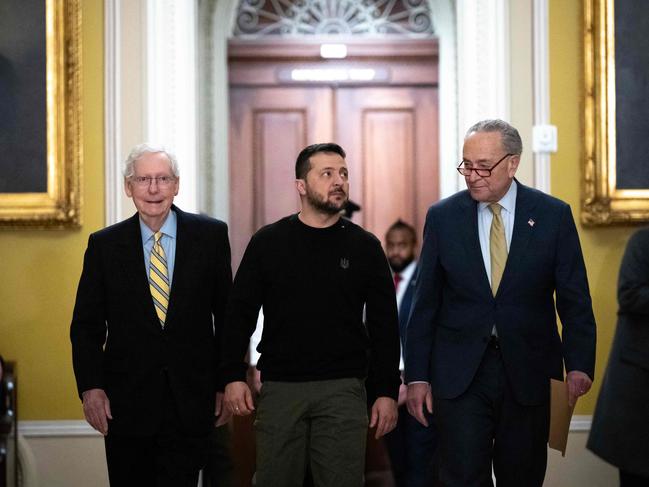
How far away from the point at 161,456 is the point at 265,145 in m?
4.14

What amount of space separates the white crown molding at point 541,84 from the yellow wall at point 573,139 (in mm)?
34

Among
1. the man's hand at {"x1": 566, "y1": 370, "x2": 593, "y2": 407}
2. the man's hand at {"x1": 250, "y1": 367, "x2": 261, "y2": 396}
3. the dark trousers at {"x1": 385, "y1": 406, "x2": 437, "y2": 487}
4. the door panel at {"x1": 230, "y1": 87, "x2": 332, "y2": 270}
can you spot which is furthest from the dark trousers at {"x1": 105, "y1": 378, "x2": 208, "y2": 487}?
the door panel at {"x1": 230, "y1": 87, "x2": 332, "y2": 270}

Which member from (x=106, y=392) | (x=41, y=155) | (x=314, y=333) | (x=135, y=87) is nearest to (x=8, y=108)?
(x=41, y=155)

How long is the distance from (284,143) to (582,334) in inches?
167

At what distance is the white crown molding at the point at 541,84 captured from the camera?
521cm

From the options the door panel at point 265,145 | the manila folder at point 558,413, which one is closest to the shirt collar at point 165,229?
the manila folder at point 558,413

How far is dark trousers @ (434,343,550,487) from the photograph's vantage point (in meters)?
3.50

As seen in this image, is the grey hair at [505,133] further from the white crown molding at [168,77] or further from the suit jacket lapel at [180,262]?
the white crown molding at [168,77]

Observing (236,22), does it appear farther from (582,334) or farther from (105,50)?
(582,334)

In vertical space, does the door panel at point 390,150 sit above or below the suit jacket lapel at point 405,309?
above

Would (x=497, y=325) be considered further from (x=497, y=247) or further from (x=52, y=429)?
(x=52, y=429)

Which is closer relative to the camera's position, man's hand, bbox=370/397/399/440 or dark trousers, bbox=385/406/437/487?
man's hand, bbox=370/397/399/440

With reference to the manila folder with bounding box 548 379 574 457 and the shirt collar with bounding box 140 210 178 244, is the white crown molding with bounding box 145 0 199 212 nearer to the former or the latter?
the shirt collar with bounding box 140 210 178 244

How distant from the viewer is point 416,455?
5.11 metres
